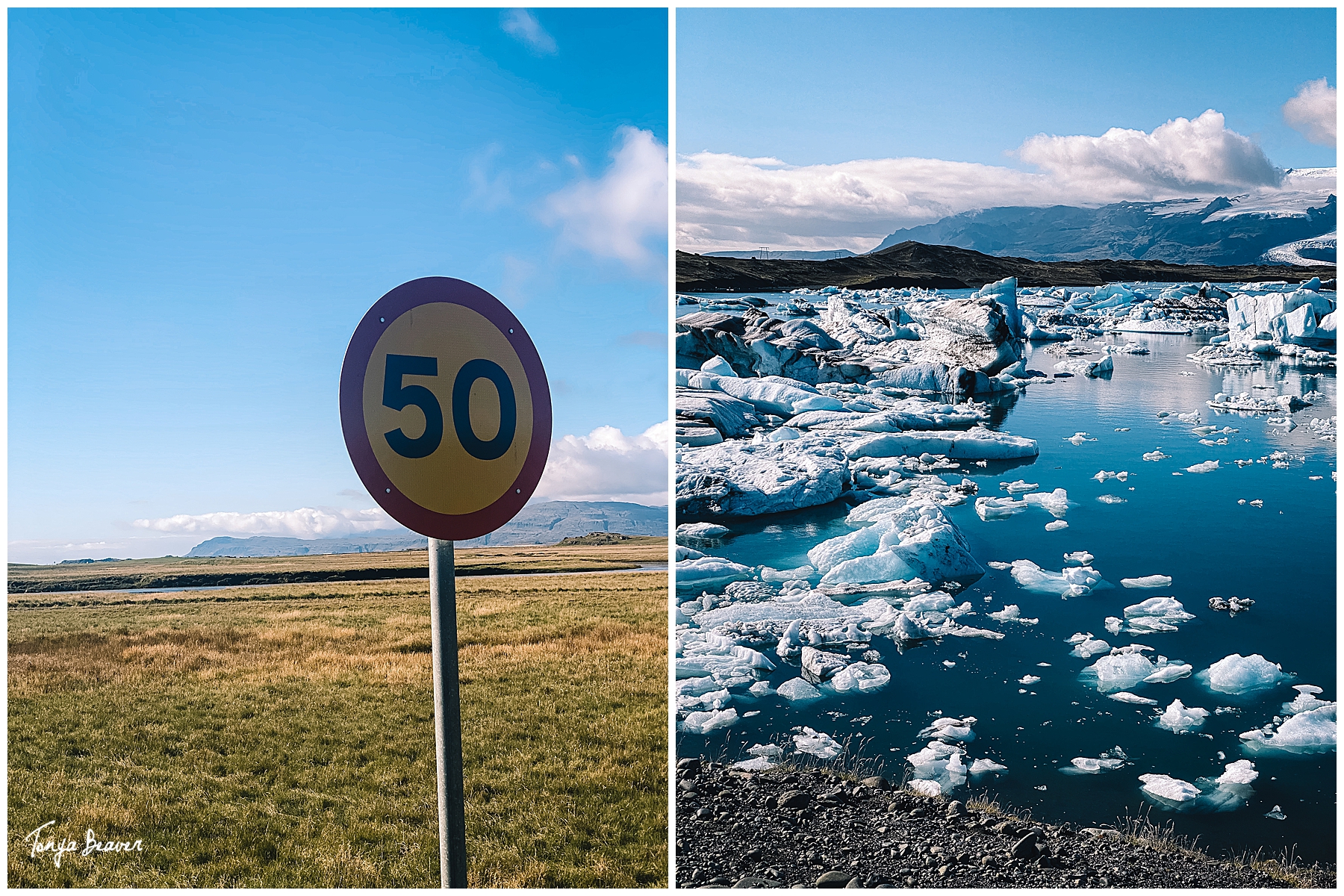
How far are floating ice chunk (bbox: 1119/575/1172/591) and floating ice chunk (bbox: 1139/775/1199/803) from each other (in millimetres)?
472

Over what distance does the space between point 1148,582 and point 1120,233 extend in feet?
4.35

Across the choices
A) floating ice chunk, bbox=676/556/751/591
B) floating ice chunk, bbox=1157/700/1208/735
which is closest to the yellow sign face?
floating ice chunk, bbox=676/556/751/591

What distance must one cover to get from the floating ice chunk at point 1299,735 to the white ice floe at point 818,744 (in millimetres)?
1096

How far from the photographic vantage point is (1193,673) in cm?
211

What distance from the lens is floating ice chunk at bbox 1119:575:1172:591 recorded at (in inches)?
88.3

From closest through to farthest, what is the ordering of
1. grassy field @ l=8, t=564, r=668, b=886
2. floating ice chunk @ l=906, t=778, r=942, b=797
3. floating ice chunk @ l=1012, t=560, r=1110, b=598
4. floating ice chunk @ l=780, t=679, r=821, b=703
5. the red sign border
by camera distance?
the red sign border
floating ice chunk @ l=906, t=778, r=942, b=797
floating ice chunk @ l=780, t=679, r=821, b=703
floating ice chunk @ l=1012, t=560, r=1110, b=598
grassy field @ l=8, t=564, r=668, b=886

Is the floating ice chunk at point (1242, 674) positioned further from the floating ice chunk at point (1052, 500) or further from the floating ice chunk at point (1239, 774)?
the floating ice chunk at point (1052, 500)

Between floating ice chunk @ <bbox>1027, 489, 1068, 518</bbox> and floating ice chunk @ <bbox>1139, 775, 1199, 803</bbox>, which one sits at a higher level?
floating ice chunk @ <bbox>1027, 489, 1068, 518</bbox>

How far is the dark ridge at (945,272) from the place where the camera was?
2.75 m

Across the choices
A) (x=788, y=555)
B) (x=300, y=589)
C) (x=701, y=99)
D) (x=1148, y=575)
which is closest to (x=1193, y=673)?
(x=1148, y=575)

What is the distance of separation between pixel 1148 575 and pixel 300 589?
12951 millimetres

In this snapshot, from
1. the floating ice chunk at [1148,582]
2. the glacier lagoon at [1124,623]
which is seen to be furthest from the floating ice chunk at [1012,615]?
the floating ice chunk at [1148,582]

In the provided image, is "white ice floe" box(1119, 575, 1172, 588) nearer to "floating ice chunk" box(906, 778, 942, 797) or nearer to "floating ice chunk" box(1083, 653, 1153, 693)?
"floating ice chunk" box(1083, 653, 1153, 693)

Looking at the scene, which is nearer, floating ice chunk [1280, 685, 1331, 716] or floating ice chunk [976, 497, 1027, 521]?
floating ice chunk [1280, 685, 1331, 716]
